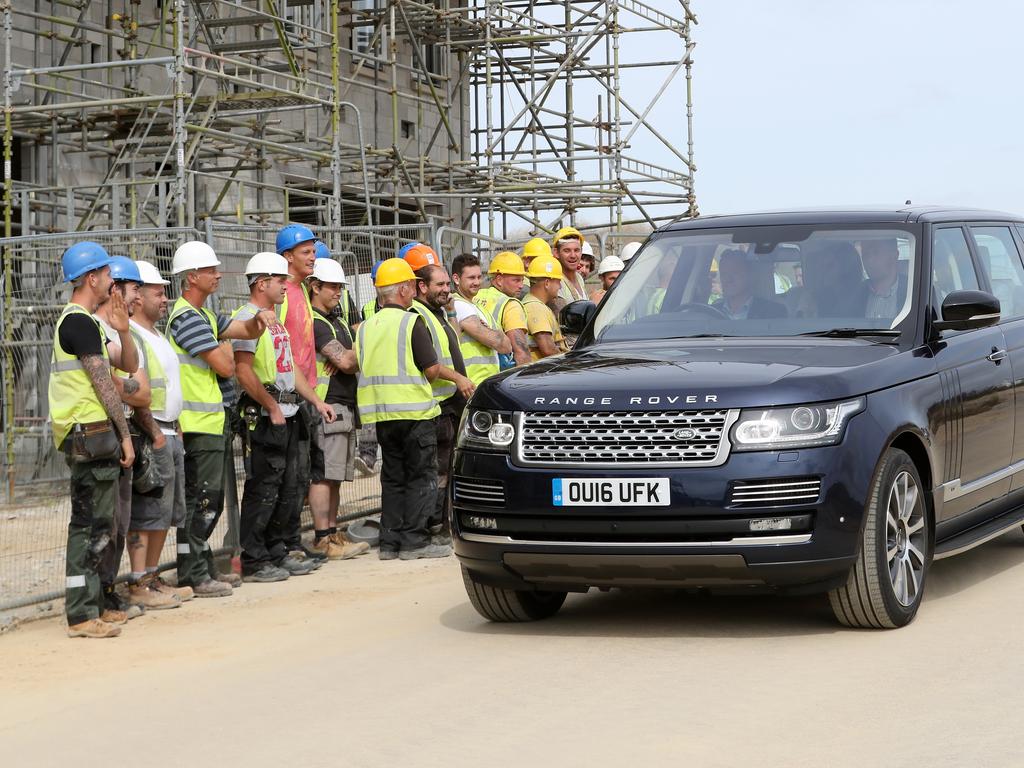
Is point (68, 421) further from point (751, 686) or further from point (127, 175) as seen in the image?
point (127, 175)

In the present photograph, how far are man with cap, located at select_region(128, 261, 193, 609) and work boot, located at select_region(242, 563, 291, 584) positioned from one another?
928 millimetres

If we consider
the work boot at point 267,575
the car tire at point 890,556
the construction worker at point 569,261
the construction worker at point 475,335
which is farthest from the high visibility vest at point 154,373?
the construction worker at point 569,261

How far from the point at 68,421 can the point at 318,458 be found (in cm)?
306

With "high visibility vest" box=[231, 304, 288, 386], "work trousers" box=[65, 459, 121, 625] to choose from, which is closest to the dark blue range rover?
"work trousers" box=[65, 459, 121, 625]

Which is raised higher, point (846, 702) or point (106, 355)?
point (106, 355)

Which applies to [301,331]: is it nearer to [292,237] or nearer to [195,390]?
[292,237]

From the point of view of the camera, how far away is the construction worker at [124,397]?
28.4ft

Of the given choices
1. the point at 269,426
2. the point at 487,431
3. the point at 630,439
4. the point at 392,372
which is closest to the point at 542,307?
the point at 392,372

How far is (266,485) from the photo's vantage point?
1019 cm

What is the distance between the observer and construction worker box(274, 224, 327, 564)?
10.5m

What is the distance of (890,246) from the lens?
835cm

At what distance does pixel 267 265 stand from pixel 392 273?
118 centimetres

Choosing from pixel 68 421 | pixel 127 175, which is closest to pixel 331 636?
pixel 68 421

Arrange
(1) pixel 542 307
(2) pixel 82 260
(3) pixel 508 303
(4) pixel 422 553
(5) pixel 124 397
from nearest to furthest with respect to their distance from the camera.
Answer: (2) pixel 82 260
(5) pixel 124 397
(4) pixel 422 553
(3) pixel 508 303
(1) pixel 542 307
